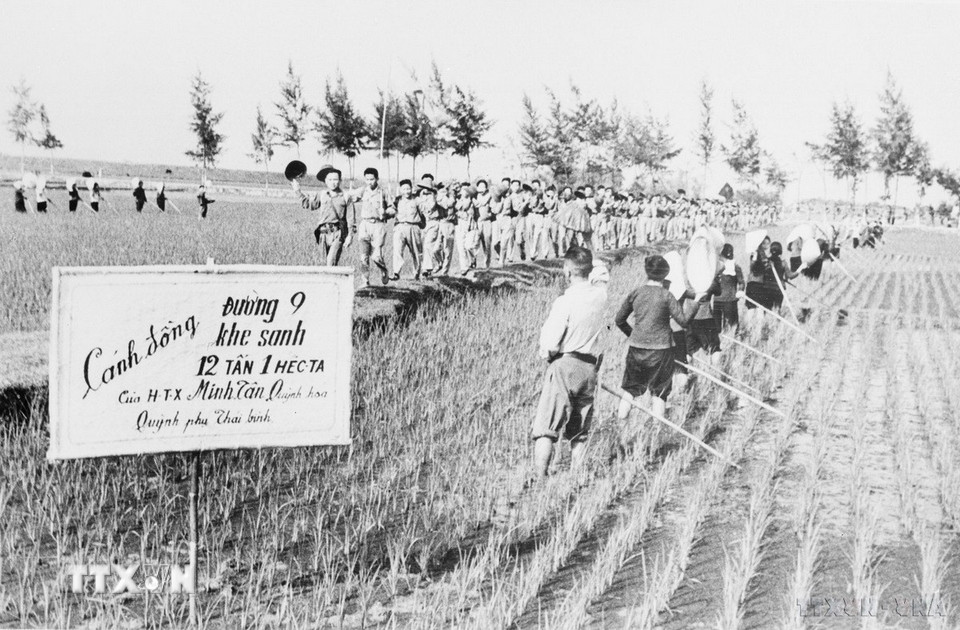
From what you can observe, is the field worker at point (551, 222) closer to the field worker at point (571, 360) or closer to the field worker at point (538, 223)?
the field worker at point (538, 223)

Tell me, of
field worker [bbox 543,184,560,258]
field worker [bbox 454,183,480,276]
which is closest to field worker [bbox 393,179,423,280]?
field worker [bbox 454,183,480,276]

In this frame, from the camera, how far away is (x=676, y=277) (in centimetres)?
567

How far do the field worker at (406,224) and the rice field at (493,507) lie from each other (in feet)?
7.41

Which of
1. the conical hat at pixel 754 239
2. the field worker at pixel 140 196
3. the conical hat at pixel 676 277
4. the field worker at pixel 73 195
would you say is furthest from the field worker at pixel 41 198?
the conical hat at pixel 754 239

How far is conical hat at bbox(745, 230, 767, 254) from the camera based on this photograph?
21.6 ft

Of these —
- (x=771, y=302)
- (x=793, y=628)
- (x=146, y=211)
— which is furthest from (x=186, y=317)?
(x=771, y=302)

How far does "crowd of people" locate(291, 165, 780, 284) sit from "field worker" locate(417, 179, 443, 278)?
0.04ft

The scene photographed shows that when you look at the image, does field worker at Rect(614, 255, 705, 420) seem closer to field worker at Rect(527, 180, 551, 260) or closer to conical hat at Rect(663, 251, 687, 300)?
conical hat at Rect(663, 251, 687, 300)

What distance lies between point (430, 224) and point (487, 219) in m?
1.49

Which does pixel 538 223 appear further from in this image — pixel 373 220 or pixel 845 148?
pixel 845 148

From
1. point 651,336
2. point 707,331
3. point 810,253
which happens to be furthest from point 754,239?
point 651,336

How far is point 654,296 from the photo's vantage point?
454cm

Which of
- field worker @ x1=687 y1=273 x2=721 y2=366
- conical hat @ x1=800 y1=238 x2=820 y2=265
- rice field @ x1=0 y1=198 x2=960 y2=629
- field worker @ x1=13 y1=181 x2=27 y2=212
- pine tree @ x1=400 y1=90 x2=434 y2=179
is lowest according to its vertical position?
rice field @ x1=0 y1=198 x2=960 y2=629

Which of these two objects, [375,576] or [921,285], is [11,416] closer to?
[375,576]
